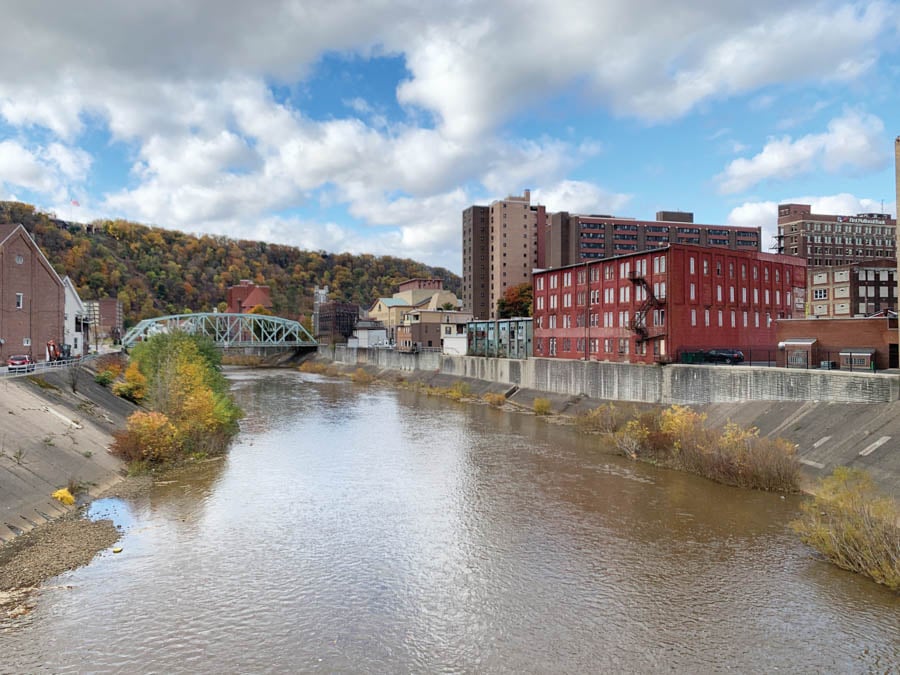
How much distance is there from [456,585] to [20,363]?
38.6 meters

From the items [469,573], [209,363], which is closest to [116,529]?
[469,573]

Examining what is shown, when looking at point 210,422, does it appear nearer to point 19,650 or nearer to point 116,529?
point 116,529

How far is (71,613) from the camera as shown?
15.7 metres

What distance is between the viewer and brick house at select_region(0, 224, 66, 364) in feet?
143

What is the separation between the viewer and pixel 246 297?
159375 mm

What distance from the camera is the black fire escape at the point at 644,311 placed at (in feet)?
156

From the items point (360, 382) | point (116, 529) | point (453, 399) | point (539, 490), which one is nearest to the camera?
point (116, 529)

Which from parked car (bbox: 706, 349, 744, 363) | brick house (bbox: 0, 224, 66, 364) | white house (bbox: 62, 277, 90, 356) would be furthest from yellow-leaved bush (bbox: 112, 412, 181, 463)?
parked car (bbox: 706, 349, 744, 363)

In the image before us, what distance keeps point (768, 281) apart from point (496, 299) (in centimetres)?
6791

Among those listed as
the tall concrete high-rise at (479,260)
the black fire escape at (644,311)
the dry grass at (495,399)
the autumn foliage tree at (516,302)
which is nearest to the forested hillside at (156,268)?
the tall concrete high-rise at (479,260)

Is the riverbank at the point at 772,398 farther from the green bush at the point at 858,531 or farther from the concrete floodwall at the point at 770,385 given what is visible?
the green bush at the point at 858,531

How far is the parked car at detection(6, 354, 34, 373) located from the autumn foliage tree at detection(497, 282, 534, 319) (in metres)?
72.9

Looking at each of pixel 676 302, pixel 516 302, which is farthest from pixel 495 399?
pixel 516 302

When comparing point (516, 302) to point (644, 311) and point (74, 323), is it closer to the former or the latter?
point (644, 311)
